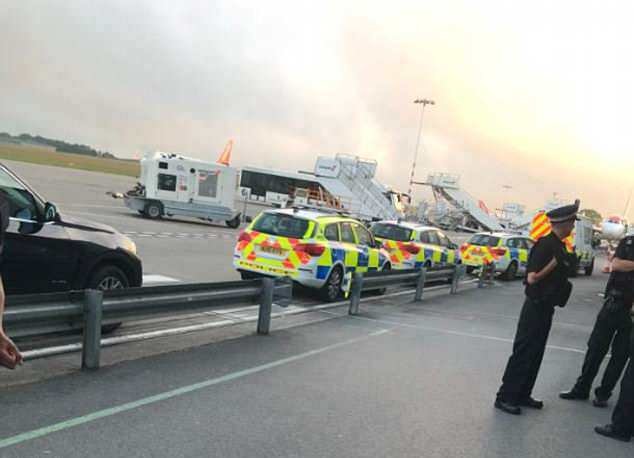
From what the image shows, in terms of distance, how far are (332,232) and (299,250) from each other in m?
1.05

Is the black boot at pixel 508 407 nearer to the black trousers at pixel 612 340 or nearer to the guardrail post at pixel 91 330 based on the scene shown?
the black trousers at pixel 612 340

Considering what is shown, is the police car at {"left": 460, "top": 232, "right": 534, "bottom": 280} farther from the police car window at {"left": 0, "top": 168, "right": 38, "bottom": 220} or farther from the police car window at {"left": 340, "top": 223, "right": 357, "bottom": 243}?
the police car window at {"left": 0, "top": 168, "right": 38, "bottom": 220}

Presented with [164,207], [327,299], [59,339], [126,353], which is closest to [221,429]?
[126,353]

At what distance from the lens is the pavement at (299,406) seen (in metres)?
3.81

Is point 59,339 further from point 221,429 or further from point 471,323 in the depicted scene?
point 471,323

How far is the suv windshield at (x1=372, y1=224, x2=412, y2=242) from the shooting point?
606 inches

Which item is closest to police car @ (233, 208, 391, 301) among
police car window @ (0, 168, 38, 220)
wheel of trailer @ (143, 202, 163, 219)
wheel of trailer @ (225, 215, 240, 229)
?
police car window @ (0, 168, 38, 220)

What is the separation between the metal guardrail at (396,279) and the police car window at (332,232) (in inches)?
46.5

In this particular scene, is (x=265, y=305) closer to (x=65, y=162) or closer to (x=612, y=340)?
(x=612, y=340)

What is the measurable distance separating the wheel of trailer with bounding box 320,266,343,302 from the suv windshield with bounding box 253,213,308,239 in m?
1.00

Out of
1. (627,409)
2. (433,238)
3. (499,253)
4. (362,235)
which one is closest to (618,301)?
(627,409)

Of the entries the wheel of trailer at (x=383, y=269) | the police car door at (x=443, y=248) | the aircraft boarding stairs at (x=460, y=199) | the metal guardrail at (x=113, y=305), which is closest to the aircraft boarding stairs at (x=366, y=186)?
the aircraft boarding stairs at (x=460, y=199)

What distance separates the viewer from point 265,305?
7340 mm

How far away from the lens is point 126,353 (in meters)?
5.75
